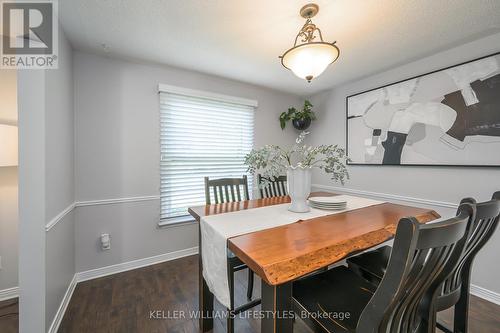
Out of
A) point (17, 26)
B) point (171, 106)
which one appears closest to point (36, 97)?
point (17, 26)

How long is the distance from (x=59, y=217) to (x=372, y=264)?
7.41ft

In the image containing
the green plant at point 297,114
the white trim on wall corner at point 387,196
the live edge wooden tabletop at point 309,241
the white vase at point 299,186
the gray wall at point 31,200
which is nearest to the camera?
the live edge wooden tabletop at point 309,241

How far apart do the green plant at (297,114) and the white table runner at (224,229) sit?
6.68ft

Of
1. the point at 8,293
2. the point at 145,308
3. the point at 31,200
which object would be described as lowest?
the point at 145,308

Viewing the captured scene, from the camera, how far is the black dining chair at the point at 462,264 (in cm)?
87

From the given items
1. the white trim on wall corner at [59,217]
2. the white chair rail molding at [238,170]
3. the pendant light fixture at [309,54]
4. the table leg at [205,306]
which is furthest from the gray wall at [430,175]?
the white trim on wall corner at [59,217]

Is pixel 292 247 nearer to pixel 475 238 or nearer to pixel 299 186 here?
pixel 299 186

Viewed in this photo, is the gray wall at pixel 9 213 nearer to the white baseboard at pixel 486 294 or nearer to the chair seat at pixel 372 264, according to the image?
the chair seat at pixel 372 264

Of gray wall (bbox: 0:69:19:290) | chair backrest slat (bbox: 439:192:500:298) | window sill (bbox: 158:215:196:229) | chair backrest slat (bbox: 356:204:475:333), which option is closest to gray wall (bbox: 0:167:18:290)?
gray wall (bbox: 0:69:19:290)

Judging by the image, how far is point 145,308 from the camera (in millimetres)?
1702

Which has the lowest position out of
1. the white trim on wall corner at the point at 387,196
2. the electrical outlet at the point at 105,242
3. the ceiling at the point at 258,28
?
the electrical outlet at the point at 105,242

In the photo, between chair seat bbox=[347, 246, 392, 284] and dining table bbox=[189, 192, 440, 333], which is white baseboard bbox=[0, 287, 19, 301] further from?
chair seat bbox=[347, 246, 392, 284]

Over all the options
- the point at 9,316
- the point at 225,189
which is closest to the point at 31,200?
the point at 9,316

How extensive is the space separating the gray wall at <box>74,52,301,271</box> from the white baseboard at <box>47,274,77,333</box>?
0.20 m
